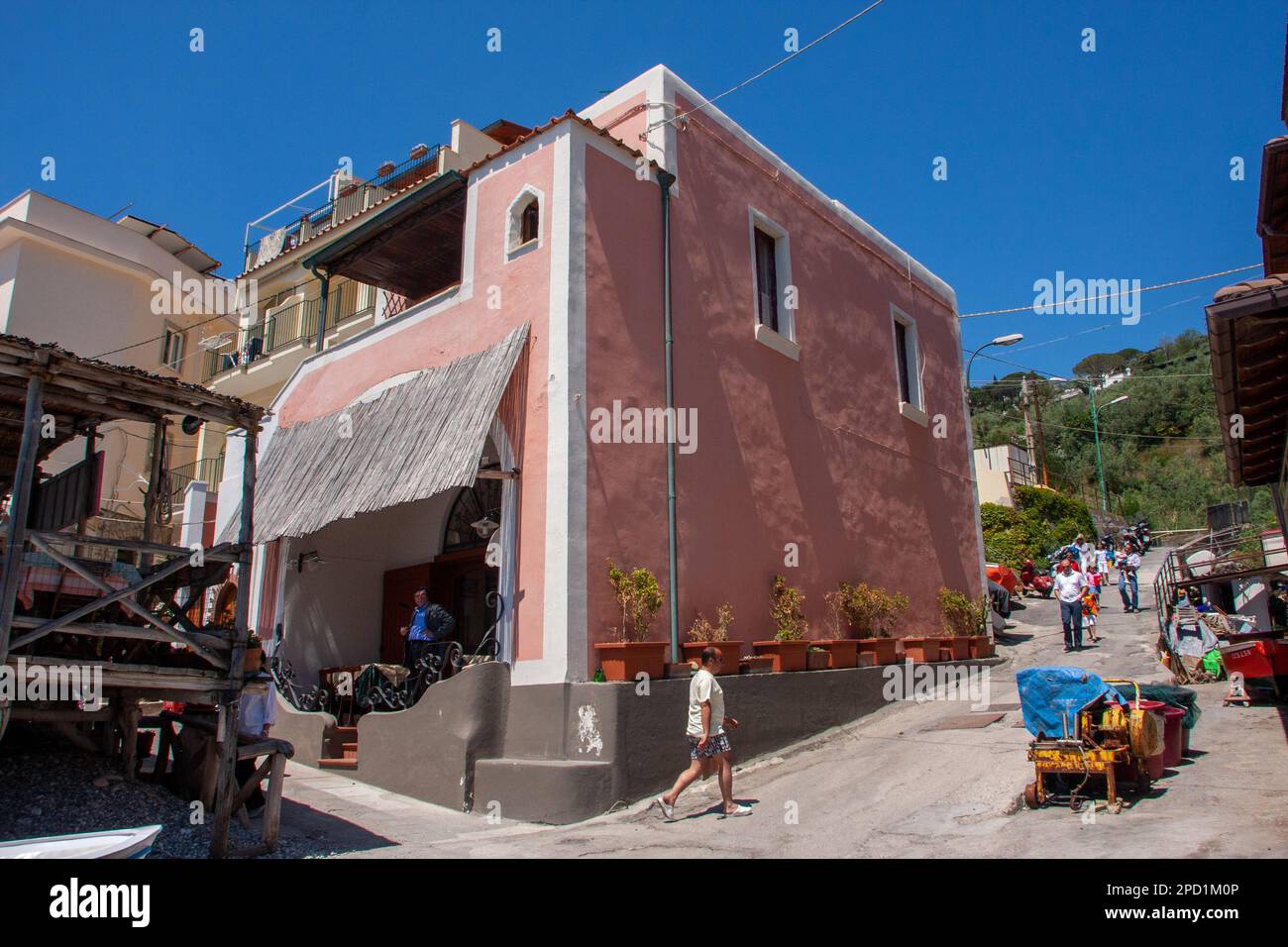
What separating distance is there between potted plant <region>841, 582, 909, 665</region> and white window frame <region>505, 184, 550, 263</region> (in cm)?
688

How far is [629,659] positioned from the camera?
956 centimetres

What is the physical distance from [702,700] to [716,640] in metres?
2.39

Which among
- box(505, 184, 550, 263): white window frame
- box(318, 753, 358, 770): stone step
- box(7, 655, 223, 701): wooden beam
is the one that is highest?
box(505, 184, 550, 263): white window frame

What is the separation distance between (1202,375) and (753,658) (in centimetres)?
4999

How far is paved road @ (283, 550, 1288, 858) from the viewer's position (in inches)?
264

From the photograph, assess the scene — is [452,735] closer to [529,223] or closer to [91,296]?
[529,223]

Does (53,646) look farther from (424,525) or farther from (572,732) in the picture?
(424,525)

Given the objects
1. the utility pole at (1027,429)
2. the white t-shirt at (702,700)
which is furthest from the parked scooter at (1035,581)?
the white t-shirt at (702,700)

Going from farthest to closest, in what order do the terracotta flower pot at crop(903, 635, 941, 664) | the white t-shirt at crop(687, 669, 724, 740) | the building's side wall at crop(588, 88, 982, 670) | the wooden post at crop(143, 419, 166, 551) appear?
the terracotta flower pot at crop(903, 635, 941, 664), the building's side wall at crop(588, 88, 982, 670), the white t-shirt at crop(687, 669, 724, 740), the wooden post at crop(143, 419, 166, 551)

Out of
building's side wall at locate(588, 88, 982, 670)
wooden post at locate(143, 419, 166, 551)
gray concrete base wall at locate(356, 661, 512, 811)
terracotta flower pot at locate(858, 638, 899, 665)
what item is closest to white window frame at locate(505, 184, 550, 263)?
building's side wall at locate(588, 88, 982, 670)

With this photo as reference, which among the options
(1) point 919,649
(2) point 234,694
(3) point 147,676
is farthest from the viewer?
(1) point 919,649

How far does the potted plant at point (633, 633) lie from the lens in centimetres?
955

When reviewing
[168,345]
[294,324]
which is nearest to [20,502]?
[294,324]

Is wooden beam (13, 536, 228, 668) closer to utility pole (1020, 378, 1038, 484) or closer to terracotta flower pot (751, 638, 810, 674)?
terracotta flower pot (751, 638, 810, 674)
